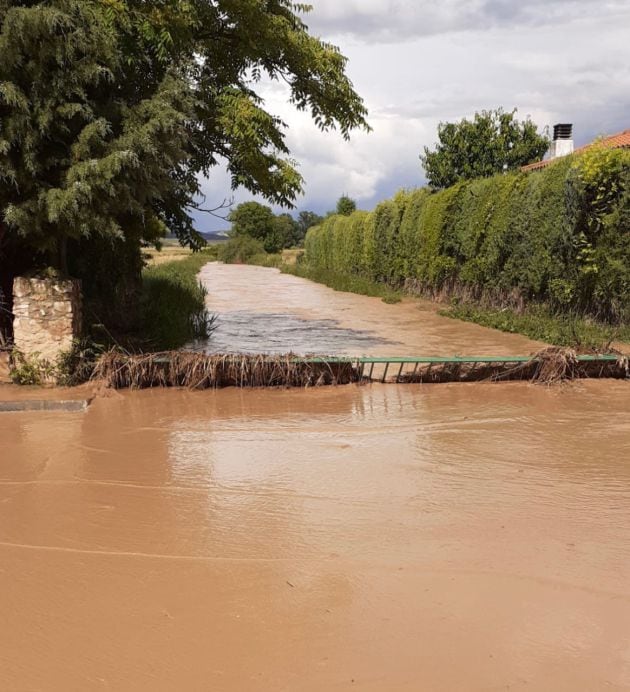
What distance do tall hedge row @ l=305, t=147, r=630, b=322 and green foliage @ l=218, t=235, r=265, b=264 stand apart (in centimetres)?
4543

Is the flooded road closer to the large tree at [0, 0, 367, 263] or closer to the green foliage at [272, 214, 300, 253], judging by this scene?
the large tree at [0, 0, 367, 263]

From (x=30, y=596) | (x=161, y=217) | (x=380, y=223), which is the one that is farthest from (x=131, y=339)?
(x=380, y=223)

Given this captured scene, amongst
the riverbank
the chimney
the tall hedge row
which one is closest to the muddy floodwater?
the riverbank

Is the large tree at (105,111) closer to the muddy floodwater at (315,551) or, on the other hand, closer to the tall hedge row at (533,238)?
the muddy floodwater at (315,551)

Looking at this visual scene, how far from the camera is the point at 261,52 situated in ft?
34.5

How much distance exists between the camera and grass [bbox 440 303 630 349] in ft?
39.5

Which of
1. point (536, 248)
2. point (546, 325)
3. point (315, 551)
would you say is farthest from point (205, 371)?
point (536, 248)

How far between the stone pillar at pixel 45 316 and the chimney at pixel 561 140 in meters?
25.0

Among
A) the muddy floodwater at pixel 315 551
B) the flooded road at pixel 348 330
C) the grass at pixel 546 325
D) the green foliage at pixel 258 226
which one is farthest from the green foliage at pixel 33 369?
the green foliage at pixel 258 226

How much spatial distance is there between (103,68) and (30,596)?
5.91 metres

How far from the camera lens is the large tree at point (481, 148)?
29.6m

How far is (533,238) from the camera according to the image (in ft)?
48.2

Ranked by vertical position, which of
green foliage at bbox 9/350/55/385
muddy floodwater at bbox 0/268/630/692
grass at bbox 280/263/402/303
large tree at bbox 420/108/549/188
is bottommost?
muddy floodwater at bbox 0/268/630/692

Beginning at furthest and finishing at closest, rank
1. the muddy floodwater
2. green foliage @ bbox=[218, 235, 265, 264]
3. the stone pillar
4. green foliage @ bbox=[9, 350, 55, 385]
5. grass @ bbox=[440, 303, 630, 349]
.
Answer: green foliage @ bbox=[218, 235, 265, 264], grass @ bbox=[440, 303, 630, 349], green foliage @ bbox=[9, 350, 55, 385], the stone pillar, the muddy floodwater
